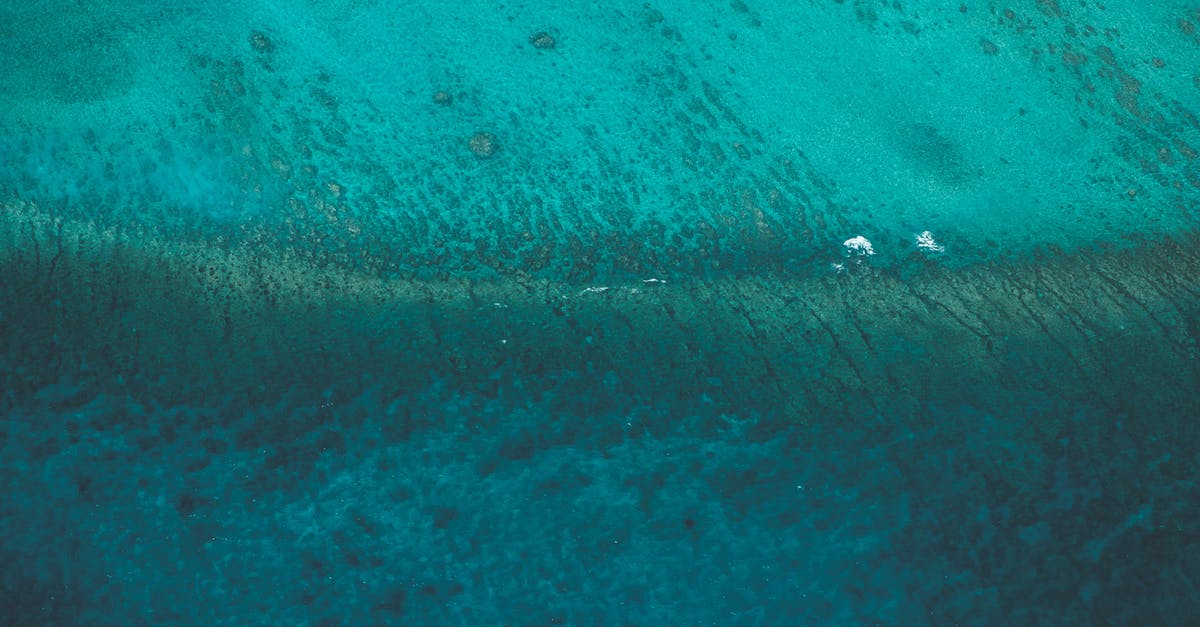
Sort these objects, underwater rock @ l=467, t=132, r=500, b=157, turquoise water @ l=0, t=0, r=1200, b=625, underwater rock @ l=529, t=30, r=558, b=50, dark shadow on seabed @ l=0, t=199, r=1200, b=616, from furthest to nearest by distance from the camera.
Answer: underwater rock @ l=529, t=30, r=558, b=50 < underwater rock @ l=467, t=132, r=500, b=157 < dark shadow on seabed @ l=0, t=199, r=1200, b=616 < turquoise water @ l=0, t=0, r=1200, b=625

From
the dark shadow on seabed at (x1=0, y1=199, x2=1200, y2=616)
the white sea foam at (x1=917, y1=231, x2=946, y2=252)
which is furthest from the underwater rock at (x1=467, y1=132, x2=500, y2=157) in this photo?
the white sea foam at (x1=917, y1=231, x2=946, y2=252)

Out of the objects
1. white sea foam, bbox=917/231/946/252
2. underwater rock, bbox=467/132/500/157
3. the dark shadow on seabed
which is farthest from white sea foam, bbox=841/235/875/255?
underwater rock, bbox=467/132/500/157

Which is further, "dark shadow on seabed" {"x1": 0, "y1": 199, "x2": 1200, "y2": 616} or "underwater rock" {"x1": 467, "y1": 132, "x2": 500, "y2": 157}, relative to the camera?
"underwater rock" {"x1": 467, "y1": 132, "x2": 500, "y2": 157}

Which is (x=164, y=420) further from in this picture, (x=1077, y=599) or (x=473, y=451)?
(x=1077, y=599)

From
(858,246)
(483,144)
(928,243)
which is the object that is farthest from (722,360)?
(483,144)

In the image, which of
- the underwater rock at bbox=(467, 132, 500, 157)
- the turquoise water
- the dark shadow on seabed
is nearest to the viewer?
the turquoise water

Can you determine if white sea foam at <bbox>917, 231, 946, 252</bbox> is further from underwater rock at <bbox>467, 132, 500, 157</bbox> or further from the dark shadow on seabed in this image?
underwater rock at <bbox>467, 132, 500, 157</bbox>

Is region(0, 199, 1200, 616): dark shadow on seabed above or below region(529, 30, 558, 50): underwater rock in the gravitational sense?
below

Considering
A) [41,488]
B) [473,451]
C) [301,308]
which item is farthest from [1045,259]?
[41,488]

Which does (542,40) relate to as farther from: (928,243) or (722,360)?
(928,243)
